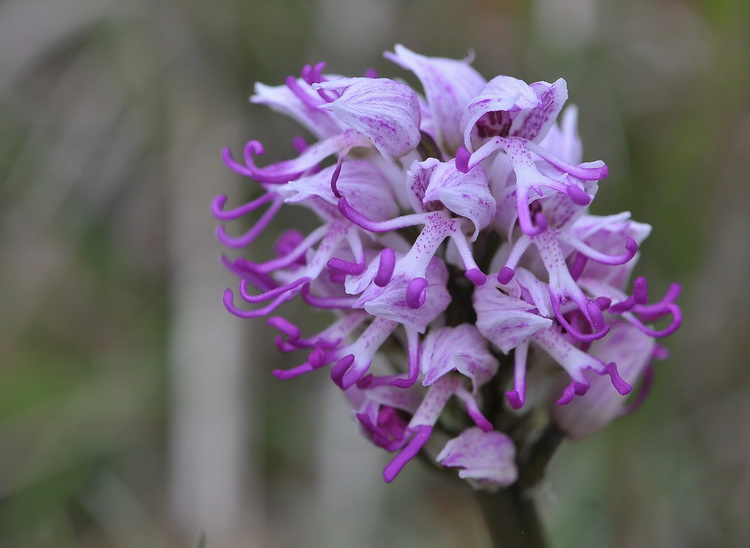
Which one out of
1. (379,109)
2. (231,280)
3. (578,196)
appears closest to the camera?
(578,196)

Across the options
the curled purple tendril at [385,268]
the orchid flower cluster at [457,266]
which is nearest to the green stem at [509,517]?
the orchid flower cluster at [457,266]

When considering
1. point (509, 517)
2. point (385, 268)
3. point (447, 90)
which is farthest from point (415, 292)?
point (509, 517)

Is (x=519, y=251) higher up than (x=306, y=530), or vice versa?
(x=519, y=251)

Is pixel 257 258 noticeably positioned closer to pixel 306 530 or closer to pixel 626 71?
pixel 306 530

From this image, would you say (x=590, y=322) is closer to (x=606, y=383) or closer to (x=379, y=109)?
(x=606, y=383)

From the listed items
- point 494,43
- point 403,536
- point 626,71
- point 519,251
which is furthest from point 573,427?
point 494,43

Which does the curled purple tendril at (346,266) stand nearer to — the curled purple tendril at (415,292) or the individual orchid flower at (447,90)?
the curled purple tendril at (415,292)
